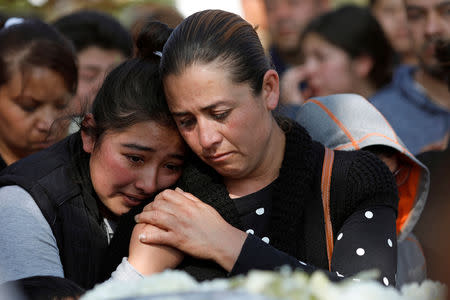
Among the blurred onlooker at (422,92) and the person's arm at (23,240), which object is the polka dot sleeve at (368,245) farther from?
the blurred onlooker at (422,92)

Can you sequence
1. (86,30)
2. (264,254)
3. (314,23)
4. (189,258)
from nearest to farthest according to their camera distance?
(264,254) < (189,258) < (86,30) < (314,23)

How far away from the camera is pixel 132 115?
232 centimetres

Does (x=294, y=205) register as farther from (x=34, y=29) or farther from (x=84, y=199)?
(x=34, y=29)

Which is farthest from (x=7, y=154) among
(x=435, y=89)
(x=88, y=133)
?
(x=435, y=89)

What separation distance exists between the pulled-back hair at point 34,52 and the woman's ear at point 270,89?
1.24 metres

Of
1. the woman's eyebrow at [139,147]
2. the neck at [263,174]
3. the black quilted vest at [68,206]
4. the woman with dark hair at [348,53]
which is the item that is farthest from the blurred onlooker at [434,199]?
the woman with dark hair at [348,53]

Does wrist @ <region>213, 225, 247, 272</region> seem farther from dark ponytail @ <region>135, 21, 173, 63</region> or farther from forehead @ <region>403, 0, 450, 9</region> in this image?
forehead @ <region>403, 0, 450, 9</region>

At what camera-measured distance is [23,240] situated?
6.77 ft

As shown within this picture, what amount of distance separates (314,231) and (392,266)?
0.91ft

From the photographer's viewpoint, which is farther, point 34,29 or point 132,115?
point 34,29

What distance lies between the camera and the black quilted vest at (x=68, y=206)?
2.21 meters

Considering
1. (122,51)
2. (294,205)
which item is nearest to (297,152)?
(294,205)

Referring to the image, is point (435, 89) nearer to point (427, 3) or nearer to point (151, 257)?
point (427, 3)

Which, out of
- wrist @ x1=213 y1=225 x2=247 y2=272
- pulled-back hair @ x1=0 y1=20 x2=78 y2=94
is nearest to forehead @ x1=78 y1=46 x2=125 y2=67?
pulled-back hair @ x1=0 y1=20 x2=78 y2=94
